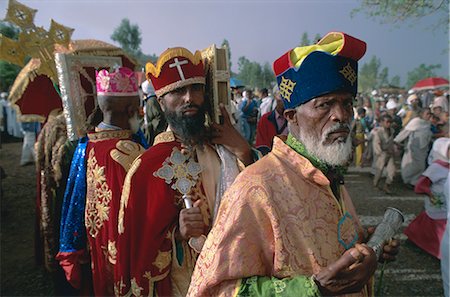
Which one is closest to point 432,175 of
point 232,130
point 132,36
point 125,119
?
point 232,130

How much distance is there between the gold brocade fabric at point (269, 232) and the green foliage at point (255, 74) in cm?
5889

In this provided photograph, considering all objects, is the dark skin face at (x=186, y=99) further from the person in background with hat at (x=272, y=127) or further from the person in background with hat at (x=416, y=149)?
the person in background with hat at (x=416, y=149)

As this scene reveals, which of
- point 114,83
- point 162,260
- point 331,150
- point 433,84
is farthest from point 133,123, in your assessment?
point 433,84

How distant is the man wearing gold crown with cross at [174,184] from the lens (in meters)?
2.25

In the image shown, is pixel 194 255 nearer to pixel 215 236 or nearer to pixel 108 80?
pixel 215 236

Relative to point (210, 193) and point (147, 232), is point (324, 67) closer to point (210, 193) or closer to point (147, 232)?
point (210, 193)

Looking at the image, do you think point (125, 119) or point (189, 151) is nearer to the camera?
point (189, 151)

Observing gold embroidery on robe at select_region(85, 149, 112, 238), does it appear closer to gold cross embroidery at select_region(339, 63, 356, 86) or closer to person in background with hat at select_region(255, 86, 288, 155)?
gold cross embroidery at select_region(339, 63, 356, 86)

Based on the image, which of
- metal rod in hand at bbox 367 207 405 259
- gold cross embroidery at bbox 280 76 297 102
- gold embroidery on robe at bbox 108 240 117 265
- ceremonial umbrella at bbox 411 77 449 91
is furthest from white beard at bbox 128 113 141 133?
ceremonial umbrella at bbox 411 77 449 91

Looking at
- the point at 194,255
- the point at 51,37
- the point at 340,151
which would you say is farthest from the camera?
the point at 51,37

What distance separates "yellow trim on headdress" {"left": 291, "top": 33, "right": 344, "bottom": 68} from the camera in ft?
5.28

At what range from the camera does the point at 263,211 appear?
4.69ft

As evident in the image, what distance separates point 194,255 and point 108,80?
65.7 inches

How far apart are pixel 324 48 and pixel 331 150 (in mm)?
463
